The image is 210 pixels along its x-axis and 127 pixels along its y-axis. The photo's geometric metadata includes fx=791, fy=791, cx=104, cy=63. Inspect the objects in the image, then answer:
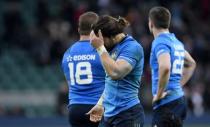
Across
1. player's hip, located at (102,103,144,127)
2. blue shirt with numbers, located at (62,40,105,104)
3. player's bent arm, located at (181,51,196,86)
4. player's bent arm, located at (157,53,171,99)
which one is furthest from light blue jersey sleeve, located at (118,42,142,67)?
player's bent arm, located at (181,51,196,86)

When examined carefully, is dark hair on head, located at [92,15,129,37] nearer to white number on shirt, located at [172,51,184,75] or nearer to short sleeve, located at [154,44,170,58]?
short sleeve, located at [154,44,170,58]

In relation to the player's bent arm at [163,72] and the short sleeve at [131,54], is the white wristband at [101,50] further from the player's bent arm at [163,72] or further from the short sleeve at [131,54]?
the player's bent arm at [163,72]

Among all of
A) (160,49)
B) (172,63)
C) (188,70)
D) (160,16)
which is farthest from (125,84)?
(188,70)

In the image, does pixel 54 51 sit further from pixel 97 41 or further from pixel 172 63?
pixel 97 41

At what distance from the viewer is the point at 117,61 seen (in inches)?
317

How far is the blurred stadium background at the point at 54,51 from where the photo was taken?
18.1 m

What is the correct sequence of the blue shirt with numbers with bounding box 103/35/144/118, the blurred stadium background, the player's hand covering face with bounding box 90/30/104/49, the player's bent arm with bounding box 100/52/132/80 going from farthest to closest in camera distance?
1. the blurred stadium background
2. the blue shirt with numbers with bounding box 103/35/144/118
3. the player's hand covering face with bounding box 90/30/104/49
4. the player's bent arm with bounding box 100/52/132/80

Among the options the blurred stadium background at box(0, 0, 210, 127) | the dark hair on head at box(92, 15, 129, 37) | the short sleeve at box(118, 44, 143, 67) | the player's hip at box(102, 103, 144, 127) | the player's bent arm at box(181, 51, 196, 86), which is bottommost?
the blurred stadium background at box(0, 0, 210, 127)

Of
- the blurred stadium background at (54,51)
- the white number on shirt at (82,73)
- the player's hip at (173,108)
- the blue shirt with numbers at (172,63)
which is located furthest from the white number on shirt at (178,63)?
the blurred stadium background at (54,51)

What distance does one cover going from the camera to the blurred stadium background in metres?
18.1

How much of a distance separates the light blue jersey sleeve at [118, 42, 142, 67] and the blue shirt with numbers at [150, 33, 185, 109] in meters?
0.91

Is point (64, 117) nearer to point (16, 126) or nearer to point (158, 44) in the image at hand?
point (16, 126)

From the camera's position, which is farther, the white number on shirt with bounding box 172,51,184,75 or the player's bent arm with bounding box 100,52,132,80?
the white number on shirt with bounding box 172,51,184,75

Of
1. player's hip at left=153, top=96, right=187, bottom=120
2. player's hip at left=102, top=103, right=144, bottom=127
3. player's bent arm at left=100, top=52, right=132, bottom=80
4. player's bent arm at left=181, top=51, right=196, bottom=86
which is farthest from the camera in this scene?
player's bent arm at left=181, top=51, right=196, bottom=86
